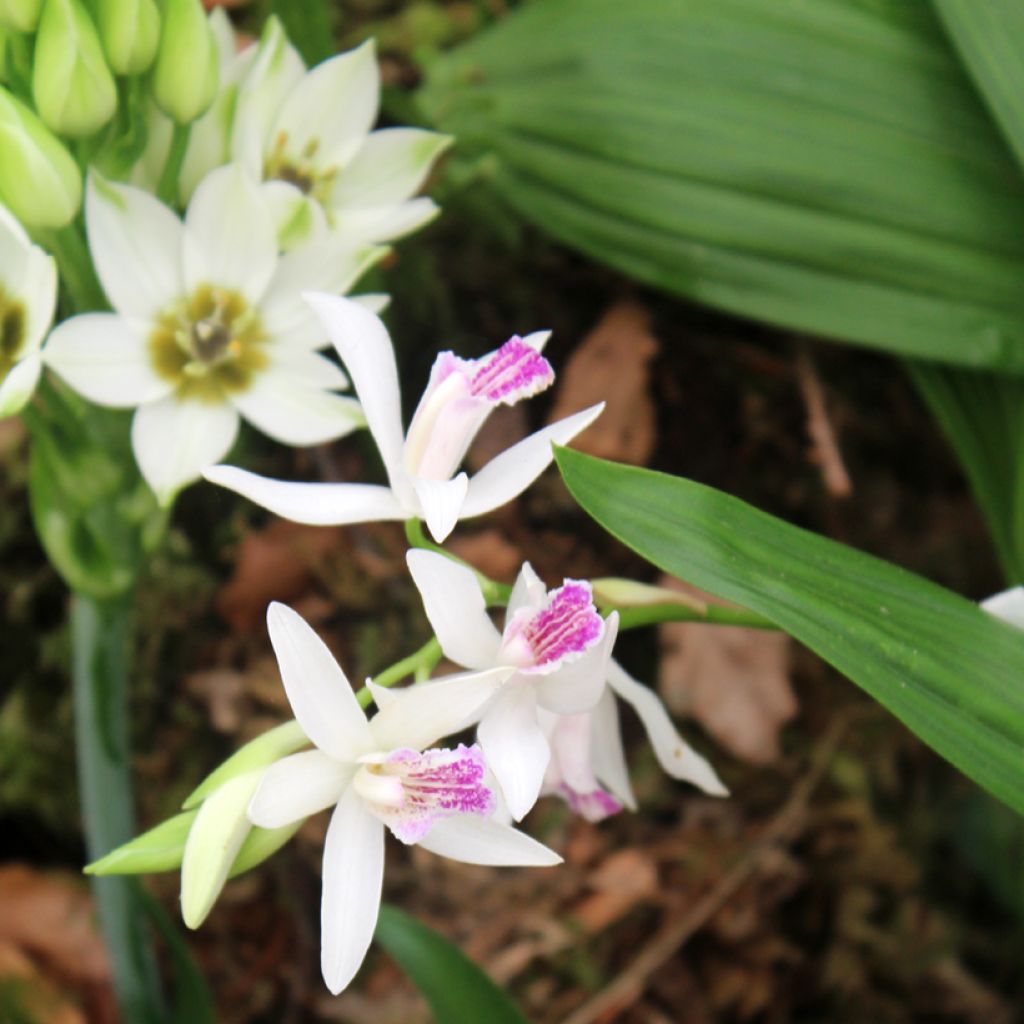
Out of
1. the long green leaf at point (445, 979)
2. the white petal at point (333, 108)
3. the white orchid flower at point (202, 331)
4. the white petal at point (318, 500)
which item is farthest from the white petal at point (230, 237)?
the long green leaf at point (445, 979)

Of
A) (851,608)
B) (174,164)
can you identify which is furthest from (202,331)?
(851,608)

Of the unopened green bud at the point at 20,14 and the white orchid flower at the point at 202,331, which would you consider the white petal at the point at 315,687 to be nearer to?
the white orchid flower at the point at 202,331

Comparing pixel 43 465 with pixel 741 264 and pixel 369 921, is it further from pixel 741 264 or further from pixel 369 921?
pixel 741 264

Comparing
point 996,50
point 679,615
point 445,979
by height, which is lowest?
point 445,979

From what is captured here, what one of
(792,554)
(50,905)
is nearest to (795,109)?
(792,554)

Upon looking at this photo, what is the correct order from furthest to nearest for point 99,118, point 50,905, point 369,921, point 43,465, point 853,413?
point 853,413, point 50,905, point 43,465, point 99,118, point 369,921

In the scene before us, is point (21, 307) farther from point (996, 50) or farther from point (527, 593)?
point (996, 50)
